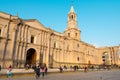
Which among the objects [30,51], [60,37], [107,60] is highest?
[60,37]

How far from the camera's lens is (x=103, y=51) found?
62.7 meters

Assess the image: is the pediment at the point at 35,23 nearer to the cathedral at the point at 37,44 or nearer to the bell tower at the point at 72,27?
the cathedral at the point at 37,44

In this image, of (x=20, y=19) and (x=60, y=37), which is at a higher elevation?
(x=20, y=19)

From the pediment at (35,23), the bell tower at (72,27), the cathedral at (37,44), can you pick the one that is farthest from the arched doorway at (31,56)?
the bell tower at (72,27)

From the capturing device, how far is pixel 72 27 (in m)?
46.0

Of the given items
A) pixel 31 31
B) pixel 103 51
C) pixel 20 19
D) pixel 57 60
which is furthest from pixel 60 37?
pixel 103 51

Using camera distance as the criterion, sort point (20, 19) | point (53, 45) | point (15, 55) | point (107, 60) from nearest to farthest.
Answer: point (15, 55)
point (20, 19)
point (53, 45)
point (107, 60)

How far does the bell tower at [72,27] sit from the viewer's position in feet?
150

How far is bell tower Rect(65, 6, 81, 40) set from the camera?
150 feet

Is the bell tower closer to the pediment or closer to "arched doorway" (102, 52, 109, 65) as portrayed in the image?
the pediment

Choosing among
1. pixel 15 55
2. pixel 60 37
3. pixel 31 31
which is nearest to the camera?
pixel 15 55

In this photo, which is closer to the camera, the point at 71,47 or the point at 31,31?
the point at 31,31

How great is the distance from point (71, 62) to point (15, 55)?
1984 cm

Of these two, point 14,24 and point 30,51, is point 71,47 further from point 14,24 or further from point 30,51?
point 14,24
